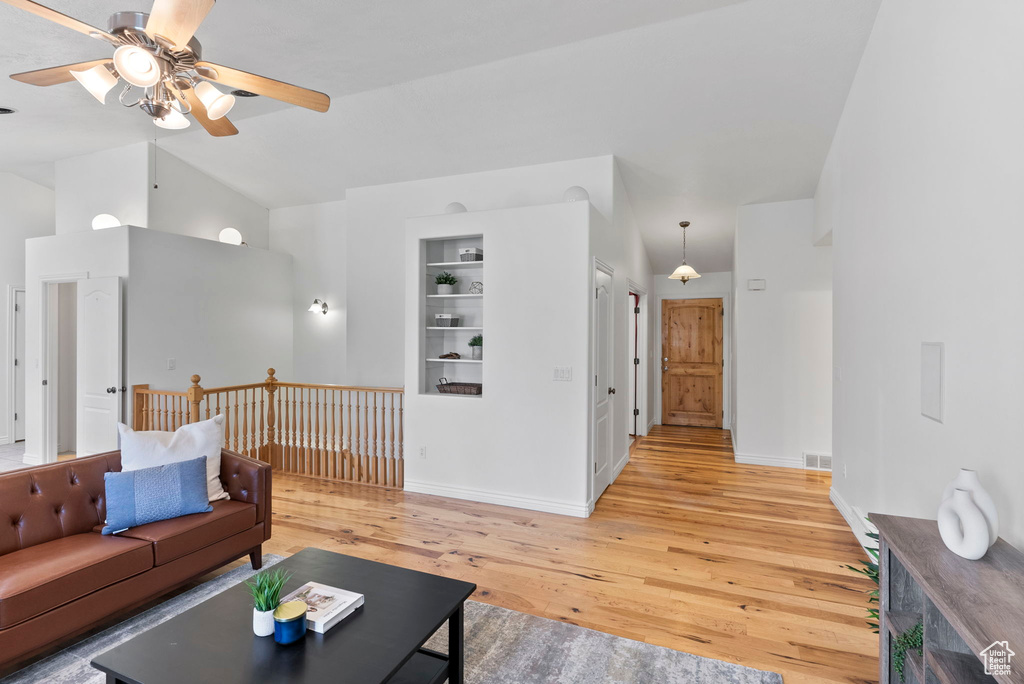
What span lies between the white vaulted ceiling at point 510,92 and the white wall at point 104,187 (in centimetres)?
18

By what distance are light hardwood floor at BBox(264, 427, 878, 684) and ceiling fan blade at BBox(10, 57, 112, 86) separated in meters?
2.79

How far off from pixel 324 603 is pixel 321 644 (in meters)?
0.18

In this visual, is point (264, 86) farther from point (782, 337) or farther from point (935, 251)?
point (782, 337)

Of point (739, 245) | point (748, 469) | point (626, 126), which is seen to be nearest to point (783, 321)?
point (739, 245)

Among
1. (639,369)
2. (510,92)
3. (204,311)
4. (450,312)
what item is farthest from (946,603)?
(204,311)

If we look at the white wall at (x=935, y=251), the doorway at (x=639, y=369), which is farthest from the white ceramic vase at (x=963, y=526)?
the doorway at (x=639, y=369)

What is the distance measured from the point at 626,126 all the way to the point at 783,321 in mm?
2793

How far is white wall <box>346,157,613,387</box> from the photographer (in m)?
5.27

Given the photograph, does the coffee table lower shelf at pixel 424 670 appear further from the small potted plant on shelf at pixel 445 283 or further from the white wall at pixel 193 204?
the white wall at pixel 193 204

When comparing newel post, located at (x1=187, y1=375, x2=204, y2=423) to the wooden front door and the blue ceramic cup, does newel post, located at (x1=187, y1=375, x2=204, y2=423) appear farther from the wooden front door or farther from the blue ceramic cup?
the wooden front door

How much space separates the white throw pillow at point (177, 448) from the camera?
2.75m

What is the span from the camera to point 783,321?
547cm

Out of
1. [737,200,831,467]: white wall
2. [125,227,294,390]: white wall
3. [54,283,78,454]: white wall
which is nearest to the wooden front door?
[737,200,831,467]: white wall

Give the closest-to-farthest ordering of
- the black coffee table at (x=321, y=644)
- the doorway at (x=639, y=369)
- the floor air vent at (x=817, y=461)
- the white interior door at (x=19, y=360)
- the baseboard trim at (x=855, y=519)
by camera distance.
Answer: the black coffee table at (x=321, y=644) → the baseboard trim at (x=855, y=519) → the floor air vent at (x=817, y=461) → the white interior door at (x=19, y=360) → the doorway at (x=639, y=369)
